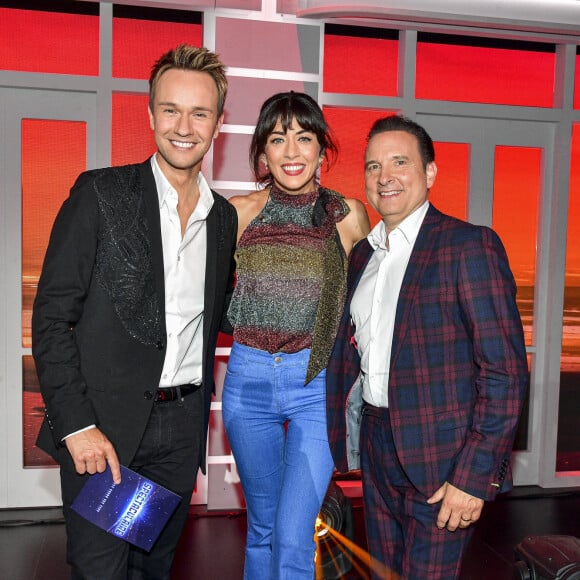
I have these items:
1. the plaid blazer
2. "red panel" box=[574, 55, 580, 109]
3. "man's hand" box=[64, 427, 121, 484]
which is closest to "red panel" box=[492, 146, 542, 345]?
"red panel" box=[574, 55, 580, 109]

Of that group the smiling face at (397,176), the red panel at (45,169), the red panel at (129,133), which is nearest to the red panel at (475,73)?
the red panel at (129,133)

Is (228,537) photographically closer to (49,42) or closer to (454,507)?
(454,507)

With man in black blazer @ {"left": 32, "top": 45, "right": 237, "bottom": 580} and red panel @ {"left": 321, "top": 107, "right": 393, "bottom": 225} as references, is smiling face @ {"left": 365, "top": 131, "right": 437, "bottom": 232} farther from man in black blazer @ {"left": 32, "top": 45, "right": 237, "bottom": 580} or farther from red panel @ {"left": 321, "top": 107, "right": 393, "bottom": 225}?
red panel @ {"left": 321, "top": 107, "right": 393, "bottom": 225}

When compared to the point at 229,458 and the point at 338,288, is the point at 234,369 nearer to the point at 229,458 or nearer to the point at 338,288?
the point at 338,288

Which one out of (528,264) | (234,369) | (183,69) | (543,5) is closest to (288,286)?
(234,369)

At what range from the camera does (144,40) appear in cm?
419

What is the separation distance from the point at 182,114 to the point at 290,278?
0.60 meters

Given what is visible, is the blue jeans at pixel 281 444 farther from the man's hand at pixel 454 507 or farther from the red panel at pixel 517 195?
the red panel at pixel 517 195

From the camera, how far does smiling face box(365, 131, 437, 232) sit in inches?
79.0

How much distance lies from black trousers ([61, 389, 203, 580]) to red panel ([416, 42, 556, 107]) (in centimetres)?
324

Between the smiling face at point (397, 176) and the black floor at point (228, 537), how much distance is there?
187 centimetres

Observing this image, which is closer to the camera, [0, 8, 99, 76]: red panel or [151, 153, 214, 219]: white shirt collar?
[151, 153, 214, 219]: white shirt collar

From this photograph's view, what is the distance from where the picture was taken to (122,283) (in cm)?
189

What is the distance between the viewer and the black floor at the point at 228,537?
3.28m
